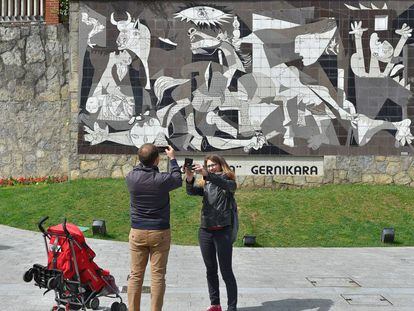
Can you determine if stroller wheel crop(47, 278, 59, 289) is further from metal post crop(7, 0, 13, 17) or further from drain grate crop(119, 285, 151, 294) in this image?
metal post crop(7, 0, 13, 17)

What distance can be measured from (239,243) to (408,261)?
3343 millimetres

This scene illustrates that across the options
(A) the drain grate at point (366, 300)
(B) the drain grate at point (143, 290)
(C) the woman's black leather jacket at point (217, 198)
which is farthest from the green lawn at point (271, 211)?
(C) the woman's black leather jacket at point (217, 198)

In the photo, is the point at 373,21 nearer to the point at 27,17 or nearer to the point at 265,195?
the point at 265,195

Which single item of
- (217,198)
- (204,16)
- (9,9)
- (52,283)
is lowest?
(52,283)

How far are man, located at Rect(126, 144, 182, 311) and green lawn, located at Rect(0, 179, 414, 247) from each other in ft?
21.1

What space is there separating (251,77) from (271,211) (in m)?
4.24

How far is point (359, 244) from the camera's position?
12875 millimetres

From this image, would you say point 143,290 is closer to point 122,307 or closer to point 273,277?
point 122,307

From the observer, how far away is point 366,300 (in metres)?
8.03

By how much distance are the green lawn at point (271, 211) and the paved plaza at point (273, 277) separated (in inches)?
36.9

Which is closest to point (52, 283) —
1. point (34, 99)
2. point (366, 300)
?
point (366, 300)

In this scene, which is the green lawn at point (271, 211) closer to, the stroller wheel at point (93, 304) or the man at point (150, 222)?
the stroller wheel at point (93, 304)

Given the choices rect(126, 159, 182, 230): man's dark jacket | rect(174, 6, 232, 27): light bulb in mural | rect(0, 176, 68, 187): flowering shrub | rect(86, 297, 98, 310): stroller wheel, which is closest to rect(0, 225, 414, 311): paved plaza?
rect(86, 297, 98, 310): stroller wheel

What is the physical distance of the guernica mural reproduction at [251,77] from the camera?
17.3m
